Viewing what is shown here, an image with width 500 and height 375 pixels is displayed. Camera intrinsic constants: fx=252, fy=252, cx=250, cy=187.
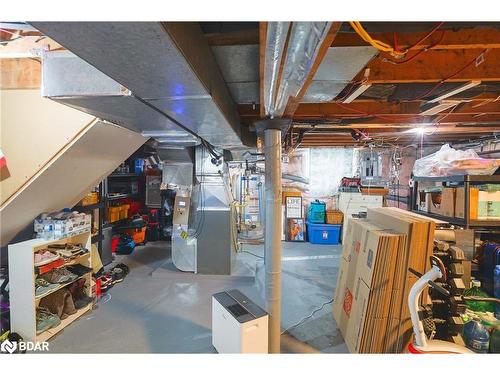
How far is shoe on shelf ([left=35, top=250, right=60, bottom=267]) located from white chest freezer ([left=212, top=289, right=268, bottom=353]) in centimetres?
167

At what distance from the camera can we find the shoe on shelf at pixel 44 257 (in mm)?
2341

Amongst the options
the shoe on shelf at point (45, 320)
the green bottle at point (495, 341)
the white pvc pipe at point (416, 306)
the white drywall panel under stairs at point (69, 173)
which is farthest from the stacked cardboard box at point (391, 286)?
the shoe on shelf at point (45, 320)

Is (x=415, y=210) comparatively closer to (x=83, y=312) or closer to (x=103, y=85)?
(x=103, y=85)

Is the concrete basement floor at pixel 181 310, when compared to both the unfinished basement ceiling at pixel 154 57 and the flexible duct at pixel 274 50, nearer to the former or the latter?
the unfinished basement ceiling at pixel 154 57

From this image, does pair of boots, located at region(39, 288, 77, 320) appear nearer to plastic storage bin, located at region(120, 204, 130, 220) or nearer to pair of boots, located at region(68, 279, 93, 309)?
pair of boots, located at region(68, 279, 93, 309)

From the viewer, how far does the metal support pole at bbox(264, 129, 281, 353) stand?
2.13m

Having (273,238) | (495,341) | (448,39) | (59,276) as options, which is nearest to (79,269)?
(59,276)

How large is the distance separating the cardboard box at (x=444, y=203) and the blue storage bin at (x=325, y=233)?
2941mm

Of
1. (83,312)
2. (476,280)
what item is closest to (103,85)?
(83,312)

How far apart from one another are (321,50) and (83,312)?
3.43m

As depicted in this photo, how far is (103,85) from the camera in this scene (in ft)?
4.47

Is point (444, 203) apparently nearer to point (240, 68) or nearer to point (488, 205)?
point (488, 205)

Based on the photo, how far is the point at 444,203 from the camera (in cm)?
261

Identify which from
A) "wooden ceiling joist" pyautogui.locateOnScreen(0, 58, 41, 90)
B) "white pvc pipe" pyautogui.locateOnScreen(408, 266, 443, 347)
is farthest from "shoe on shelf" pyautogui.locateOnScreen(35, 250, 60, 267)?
"white pvc pipe" pyautogui.locateOnScreen(408, 266, 443, 347)
